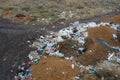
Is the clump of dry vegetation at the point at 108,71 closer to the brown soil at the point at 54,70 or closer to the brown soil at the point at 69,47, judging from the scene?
the brown soil at the point at 54,70

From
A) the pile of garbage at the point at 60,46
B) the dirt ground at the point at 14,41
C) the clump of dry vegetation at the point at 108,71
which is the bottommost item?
the dirt ground at the point at 14,41

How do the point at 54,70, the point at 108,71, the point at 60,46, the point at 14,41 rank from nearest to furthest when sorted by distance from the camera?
1. the point at 108,71
2. the point at 54,70
3. the point at 60,46
4. the point at 14,41

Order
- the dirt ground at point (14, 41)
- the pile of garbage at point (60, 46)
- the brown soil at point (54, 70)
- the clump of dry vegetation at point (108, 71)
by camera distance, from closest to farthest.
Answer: the clump of dry vegetation at point (108, 71)
the brown soil at point (54, 70)
the pile of garbage at point (60, 46)
the dirt ground at point (14, 41)

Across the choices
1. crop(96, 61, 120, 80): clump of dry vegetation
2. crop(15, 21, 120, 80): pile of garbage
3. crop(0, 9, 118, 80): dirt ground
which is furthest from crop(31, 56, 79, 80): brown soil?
crop(0, 9, 118, 80): dirt ground

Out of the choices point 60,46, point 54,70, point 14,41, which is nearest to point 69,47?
point 60,46

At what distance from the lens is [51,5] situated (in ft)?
58.4

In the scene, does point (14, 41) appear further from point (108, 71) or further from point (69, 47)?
point (108, 71)

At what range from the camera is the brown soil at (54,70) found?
9125 millimetres

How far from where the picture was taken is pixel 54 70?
30.6ft

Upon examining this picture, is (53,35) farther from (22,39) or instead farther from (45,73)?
(45,73)

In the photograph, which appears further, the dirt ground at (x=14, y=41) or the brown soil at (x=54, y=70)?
the dirt ground at (x=14, y=41)

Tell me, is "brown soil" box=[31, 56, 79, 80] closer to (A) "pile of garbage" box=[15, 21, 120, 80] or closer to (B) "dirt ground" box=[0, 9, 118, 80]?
(A) "pile of garbage" box=[15, 21, 120, 80]

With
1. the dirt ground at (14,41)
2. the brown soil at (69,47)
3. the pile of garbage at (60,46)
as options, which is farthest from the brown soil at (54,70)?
the dirt ground at (14,41)

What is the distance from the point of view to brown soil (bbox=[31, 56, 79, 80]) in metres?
9.12
